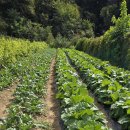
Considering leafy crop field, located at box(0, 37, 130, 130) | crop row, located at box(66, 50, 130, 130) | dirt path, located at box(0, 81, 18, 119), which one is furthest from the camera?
dirt path, located at box(0, 81, 18, 119)

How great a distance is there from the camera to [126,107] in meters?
8.17

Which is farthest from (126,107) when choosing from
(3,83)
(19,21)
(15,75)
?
(19,21)

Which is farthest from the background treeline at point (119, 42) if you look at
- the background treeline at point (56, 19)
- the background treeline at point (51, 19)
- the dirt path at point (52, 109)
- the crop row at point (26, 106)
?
the background treeline at point (51, 19)

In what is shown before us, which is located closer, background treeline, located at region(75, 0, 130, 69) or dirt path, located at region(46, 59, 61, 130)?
dirt path, located at region(46, 59, 61, 130)

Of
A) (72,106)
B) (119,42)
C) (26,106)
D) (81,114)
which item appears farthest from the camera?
(119,42)

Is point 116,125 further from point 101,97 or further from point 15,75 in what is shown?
point 15,75

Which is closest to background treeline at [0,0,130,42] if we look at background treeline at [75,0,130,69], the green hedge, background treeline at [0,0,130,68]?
background treeline at [0,0,130,68]

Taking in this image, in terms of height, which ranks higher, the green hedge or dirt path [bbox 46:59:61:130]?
the green hedge

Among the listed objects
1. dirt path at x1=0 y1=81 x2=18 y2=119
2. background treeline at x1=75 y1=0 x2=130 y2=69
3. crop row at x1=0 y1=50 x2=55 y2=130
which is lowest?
dirt path at x1=0 y1=81 x2=18 y2=119

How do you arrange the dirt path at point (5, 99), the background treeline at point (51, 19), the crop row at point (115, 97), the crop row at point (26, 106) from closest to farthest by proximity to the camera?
the crop row at point (26, 106), the crop row at point (115, 97), the dirt path at point (5, 99), the background treeline at point (51, 19)

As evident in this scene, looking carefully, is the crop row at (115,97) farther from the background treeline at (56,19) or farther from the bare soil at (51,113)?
the background treeline at (56,19)

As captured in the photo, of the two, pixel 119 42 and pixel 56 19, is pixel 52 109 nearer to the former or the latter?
pixel 119 42

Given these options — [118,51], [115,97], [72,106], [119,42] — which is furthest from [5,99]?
[119,42]

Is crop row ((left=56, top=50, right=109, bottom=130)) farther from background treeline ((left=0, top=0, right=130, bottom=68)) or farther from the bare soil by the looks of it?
background treeline ((left=0, top=0, right=130, bottom=68))
